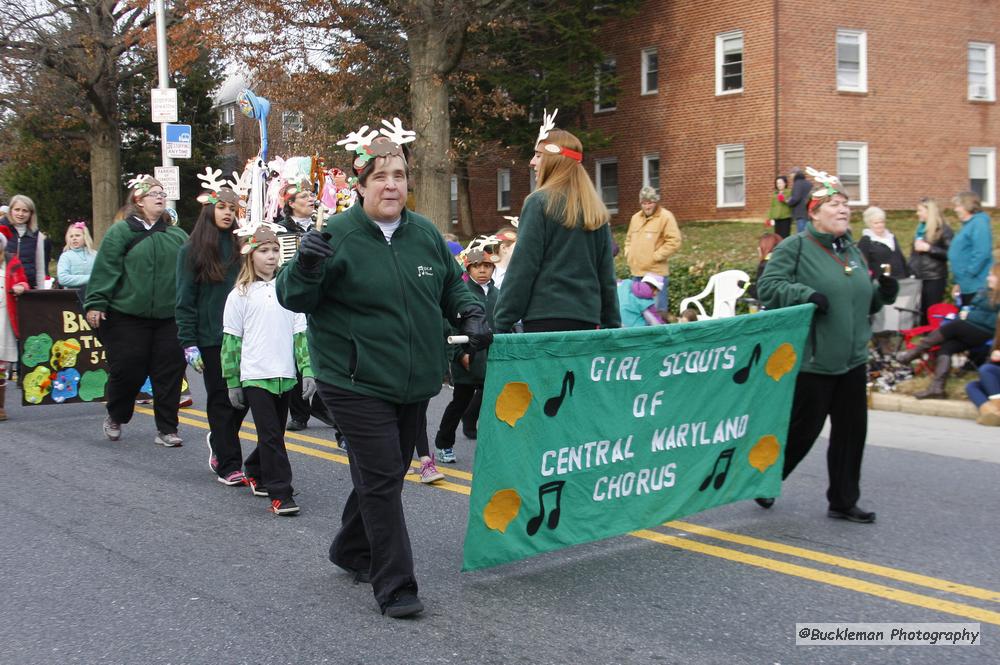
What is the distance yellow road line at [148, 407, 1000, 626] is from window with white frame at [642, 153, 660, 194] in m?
27.5

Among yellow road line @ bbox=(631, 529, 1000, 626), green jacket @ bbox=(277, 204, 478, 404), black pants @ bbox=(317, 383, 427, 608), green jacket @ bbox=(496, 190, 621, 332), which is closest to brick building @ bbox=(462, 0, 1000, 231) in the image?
green jacket @ bbox=(496, 190, 621, 332)

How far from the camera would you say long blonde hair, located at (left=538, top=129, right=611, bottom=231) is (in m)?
6.34

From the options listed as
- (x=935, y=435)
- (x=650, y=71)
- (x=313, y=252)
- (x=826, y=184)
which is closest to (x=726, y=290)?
(x=935, y=435)

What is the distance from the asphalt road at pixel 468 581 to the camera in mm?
4523

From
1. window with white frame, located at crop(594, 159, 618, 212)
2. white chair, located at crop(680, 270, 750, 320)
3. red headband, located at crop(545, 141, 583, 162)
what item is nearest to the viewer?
red headband, located at crop(545, 141, 583, 162)

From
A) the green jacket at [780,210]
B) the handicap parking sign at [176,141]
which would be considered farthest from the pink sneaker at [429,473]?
the handicap parking sign at [176,141]

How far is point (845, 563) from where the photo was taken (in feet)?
18.4

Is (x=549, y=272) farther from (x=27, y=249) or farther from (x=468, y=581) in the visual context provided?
(x=27, y=249)

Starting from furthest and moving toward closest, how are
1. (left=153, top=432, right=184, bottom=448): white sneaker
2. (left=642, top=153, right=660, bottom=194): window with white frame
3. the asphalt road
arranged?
(left=642, top=153, right=660, bottom=194): window with white frame
(left=153, top=432, right=184, bottom=448): white sneaker
the asphalt road

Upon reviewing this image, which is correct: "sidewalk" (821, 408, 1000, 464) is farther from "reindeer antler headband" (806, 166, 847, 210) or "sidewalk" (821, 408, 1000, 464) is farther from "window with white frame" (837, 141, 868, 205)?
"window with white frame" (837, 141, 868, 205)

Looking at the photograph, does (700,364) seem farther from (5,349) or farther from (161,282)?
(5,349)

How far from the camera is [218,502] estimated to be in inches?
289

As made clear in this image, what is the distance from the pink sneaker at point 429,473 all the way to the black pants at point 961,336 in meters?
5.99

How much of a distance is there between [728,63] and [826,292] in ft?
83.8
